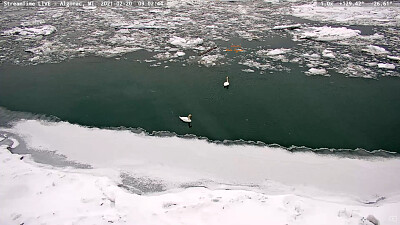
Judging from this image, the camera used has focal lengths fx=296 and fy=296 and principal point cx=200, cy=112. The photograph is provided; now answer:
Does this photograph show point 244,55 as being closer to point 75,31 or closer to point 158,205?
point 158,205

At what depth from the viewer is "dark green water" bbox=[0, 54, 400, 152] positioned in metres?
8.64

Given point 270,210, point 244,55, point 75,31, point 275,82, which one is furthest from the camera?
point 75,31

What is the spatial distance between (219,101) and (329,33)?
925cm

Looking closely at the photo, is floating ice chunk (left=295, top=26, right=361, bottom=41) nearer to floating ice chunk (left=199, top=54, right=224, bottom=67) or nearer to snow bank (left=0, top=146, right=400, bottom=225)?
floating ice chunk (left=199, top=54, right=224, bottom=67)

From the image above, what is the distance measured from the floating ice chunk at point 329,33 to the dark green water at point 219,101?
434cm

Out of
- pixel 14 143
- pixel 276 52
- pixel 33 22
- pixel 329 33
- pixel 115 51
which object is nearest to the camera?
pixel 14 143

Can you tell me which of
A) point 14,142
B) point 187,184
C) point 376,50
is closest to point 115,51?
point 14,142

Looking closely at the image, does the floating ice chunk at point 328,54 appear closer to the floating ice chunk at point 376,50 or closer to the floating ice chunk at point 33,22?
the floating ice chunk at point 376,50

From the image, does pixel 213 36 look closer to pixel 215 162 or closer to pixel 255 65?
pixel 255 65

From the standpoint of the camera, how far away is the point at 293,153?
779 cm

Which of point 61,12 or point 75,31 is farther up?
point 61,12

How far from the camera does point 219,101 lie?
1020cm

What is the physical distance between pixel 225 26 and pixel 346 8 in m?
9.97

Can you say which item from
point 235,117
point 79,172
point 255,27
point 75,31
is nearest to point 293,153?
point 235,117
